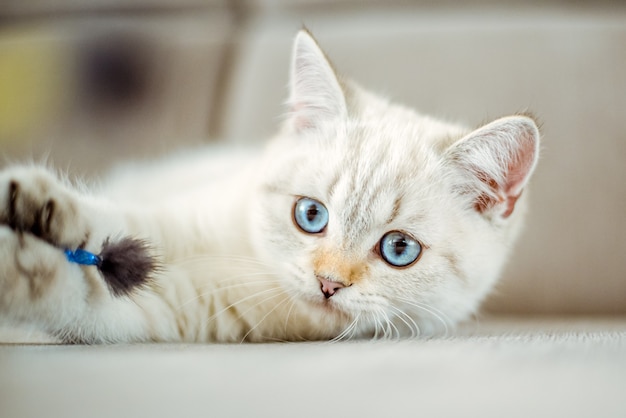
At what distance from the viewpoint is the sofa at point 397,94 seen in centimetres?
138

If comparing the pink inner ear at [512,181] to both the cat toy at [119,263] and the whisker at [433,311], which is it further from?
the cat toy at [119,263]

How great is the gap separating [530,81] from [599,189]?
15.9 inches

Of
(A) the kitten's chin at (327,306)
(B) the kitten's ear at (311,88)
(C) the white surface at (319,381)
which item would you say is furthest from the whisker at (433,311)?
(B) the kitten's ear at (311,88)

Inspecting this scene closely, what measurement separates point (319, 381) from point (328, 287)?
0.86 feet

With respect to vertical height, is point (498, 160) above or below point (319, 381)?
above

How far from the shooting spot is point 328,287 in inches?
39.5

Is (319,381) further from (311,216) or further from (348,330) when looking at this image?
(311,216)

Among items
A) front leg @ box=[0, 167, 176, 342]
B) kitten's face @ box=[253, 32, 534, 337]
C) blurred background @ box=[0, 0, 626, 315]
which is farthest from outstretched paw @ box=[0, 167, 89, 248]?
blurred background @ box=[0, 0, 626, 315]

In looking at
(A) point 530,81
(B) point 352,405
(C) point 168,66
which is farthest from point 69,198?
(A) point 530,81

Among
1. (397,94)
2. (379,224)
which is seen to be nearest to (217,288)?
(379,224)

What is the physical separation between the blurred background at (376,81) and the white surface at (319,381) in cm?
97

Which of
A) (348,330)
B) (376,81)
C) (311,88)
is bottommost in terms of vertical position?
(348,330)

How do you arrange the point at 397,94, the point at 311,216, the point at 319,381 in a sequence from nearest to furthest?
1. the point at 319,381
2. the point at 311,216
3. the point at 397,94

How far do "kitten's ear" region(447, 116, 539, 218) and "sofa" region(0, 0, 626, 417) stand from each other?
27 centimetres
